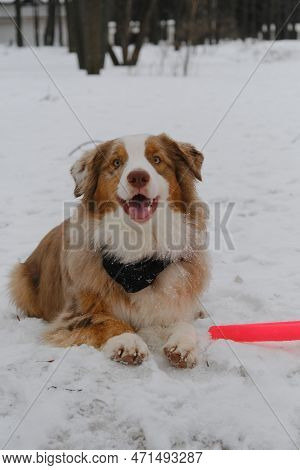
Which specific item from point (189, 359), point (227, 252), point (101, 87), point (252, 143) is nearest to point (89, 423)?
point (189, 359)

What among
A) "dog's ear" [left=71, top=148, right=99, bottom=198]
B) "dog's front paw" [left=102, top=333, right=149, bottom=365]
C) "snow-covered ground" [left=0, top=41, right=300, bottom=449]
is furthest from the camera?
"dog's ear" [left=71, top=148, right=99, bottom=198]

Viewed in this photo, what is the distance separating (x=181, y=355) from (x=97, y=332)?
613 mm

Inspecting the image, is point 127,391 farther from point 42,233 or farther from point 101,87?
point 101,87

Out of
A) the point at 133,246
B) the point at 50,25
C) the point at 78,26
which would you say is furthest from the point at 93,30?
the point at 50,25

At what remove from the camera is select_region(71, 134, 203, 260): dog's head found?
396cm

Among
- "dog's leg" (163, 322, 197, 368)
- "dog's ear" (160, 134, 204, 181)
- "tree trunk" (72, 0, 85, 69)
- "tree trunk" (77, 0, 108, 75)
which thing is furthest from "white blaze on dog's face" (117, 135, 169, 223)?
"tree trunk" (72, 0, 85, 69)

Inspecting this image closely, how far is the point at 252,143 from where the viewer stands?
33.1 ft

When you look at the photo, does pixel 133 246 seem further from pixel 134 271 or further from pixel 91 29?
pixel 91 29

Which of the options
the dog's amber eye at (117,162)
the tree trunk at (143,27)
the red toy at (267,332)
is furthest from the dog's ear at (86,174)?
the tree trunk at (143,27)

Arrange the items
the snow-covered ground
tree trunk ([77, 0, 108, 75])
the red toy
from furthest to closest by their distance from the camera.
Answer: tree trunk ([77, 0, 108, 75]), the red toy, the snow-covered ground

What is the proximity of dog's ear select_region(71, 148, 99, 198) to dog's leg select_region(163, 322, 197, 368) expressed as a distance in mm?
1234

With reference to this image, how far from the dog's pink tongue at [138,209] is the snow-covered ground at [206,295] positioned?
0.96m

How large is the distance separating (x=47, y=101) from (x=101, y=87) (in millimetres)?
2486

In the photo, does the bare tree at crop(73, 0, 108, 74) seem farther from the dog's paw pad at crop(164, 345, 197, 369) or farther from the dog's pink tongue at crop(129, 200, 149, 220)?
the dog's paw pad at crop(164, 345, 197, 369)
